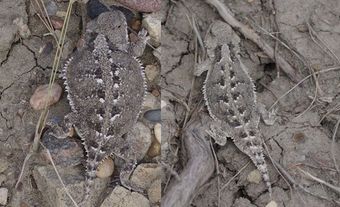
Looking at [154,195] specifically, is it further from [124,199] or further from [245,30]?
[245,30]

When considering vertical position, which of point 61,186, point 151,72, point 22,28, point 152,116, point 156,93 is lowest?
point 61,186

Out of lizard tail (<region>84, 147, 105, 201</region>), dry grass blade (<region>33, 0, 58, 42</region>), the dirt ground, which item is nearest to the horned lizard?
the dirt ground

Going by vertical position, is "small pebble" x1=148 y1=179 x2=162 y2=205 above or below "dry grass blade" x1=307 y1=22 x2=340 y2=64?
below

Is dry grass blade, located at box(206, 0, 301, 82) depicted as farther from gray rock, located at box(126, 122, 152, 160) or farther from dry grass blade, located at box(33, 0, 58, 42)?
dry grass blade, located at box(33, 0, 58, 42)

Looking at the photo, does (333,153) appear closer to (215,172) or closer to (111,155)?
(215,172)

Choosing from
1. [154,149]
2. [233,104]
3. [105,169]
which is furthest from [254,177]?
[105,169]

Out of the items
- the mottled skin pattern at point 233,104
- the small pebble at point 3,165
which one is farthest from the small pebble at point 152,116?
the small pebble at point 3,165

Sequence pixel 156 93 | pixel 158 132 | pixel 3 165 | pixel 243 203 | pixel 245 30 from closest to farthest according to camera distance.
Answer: pixel 3 165
pixel 243 203
pixel 158 132
pixel 156 93
pixel 245 30
